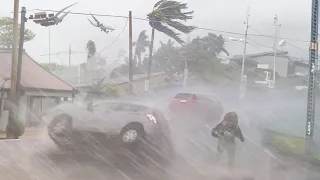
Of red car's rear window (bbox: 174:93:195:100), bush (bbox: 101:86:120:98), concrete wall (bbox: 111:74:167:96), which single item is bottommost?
red car's rear window (bbox: 174:93:195:100)

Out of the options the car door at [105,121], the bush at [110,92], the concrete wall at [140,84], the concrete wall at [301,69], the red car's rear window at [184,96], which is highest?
the concrete wall at [301,69]

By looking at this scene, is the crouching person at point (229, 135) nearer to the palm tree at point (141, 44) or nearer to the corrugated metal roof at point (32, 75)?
the corrugated metal roof at point (32, 75)

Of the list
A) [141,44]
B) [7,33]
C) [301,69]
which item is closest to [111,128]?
[141,44]

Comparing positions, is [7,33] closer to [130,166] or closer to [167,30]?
[167,30]

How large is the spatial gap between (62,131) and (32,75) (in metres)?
6.24

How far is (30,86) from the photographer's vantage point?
50.9 feet

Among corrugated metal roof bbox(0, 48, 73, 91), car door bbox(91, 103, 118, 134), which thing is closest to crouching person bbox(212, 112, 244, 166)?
car door bbox(91, 103, 118, 134)

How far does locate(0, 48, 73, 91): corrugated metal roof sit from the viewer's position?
14.9 meters

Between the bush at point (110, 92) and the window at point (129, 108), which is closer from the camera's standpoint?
the window at point (129, 108)

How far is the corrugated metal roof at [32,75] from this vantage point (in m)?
14.9

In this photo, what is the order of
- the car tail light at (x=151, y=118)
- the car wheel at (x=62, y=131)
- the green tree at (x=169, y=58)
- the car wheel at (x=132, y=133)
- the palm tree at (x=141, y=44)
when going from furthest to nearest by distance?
the palm tree at (x=141, y=44) → the green tree at (x=169, y=58) → the car tail light at (x=151, y=118) → the car wheel at (x=132, y=133) → the car wheel at (x=62, y=131)

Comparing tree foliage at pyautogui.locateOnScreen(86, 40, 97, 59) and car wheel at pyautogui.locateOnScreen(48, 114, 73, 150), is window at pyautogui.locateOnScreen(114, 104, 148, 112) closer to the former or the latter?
car wheel at pyautogui.locateOnScreen(48, 114, 73, 150)

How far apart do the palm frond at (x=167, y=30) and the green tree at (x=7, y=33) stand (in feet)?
15.8

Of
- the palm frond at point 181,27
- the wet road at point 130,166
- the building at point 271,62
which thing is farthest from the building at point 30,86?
the building at point 271,62
